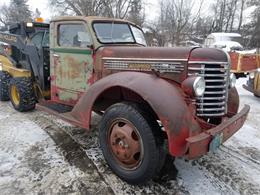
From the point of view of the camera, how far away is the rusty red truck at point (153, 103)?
286cm

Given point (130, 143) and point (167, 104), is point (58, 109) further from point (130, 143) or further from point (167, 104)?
point (167, 104)

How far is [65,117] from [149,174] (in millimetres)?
1637

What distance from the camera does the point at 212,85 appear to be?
3168 mm

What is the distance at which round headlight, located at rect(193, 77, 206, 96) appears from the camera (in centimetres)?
291

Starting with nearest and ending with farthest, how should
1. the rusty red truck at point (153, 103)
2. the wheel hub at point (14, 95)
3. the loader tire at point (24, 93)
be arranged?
the rusty red truck at point (153, 103), the loader tire at point (24, 93), the wheel hub at point (14, 95)

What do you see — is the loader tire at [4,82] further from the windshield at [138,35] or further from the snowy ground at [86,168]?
the windshield at [138,35]

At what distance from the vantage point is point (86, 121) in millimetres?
3711

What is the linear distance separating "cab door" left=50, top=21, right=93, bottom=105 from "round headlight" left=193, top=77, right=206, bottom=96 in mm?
1772

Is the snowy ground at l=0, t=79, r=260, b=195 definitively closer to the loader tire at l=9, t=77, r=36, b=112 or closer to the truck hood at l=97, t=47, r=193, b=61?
the loader tire at l=9, t=77, r=36, b=112

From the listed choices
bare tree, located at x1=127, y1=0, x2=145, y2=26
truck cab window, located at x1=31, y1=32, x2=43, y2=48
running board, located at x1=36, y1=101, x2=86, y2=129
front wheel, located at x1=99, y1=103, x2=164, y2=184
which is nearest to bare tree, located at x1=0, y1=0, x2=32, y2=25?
bare tree, located at x1=127, y1=0, x2=145, y2=26

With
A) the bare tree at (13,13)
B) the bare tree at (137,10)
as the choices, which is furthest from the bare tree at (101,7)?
the bare tree at (13,13)

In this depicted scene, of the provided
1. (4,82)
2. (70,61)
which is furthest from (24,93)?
(70,61)

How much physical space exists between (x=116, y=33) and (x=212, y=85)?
1904mm

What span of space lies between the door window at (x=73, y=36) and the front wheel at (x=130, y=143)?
1.39 metres
